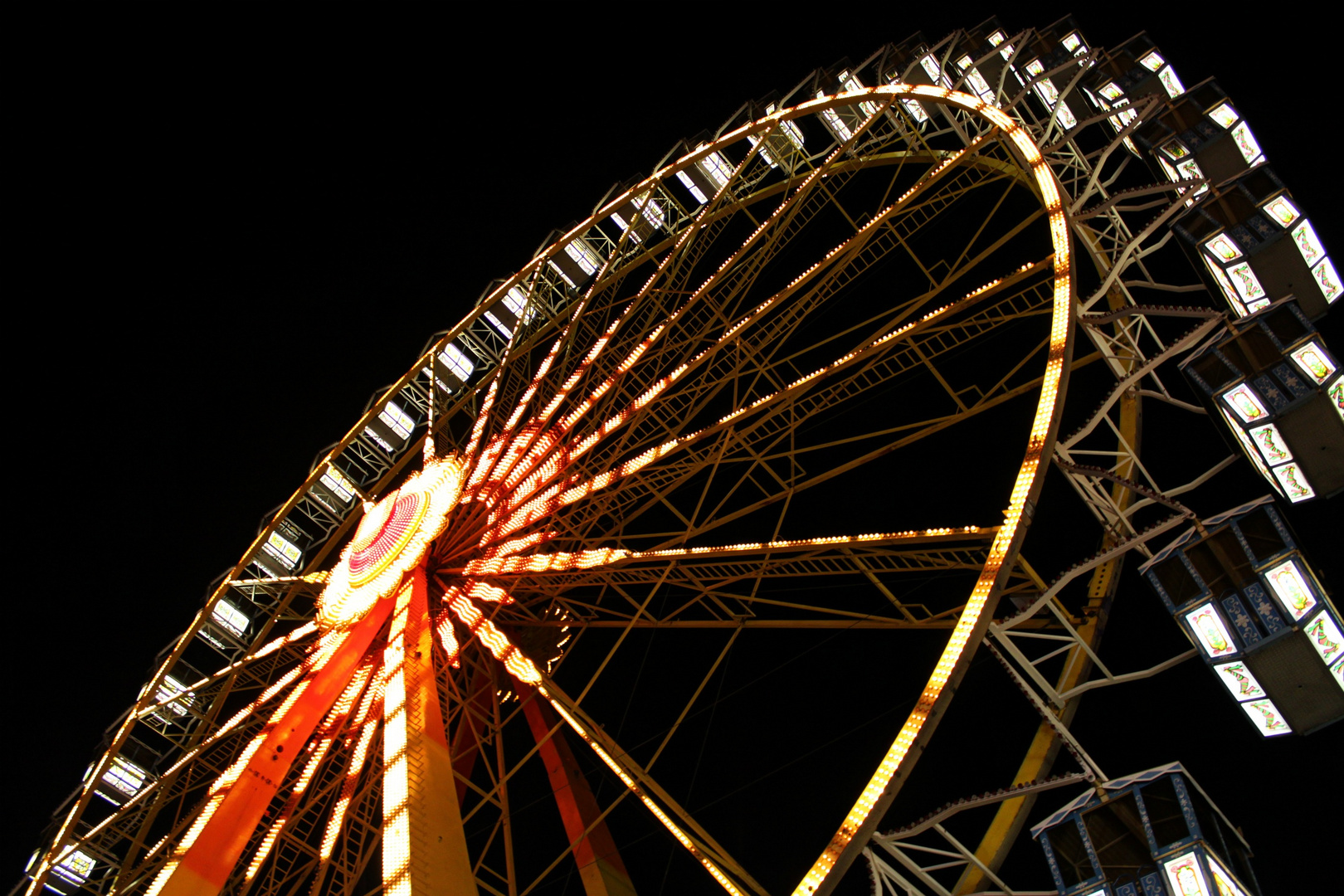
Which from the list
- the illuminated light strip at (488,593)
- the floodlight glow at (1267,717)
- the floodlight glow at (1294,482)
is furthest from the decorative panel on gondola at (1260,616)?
the illuminated light strip at (488,593)

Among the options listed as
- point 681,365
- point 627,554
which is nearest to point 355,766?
point 627,554

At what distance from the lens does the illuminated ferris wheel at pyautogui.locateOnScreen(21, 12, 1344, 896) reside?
8.93 m

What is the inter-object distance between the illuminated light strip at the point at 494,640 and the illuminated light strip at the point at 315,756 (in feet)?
4.04

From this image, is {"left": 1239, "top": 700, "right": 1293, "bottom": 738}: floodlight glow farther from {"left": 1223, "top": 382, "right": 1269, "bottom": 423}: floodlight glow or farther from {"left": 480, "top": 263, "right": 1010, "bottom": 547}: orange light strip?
{"left": 480, "top": 263, "right": 1010, "bottom": 547}: orange light strip

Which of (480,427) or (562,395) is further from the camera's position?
(480,427)

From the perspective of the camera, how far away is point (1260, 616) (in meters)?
7.94

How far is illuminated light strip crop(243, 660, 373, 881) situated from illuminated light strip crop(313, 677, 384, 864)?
15cm

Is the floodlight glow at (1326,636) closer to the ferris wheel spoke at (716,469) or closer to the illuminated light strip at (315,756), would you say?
the ferris wheel spoke at (716,469)

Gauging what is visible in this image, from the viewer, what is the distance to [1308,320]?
32.1 ft

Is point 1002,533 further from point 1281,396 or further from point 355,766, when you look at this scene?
point 355,766

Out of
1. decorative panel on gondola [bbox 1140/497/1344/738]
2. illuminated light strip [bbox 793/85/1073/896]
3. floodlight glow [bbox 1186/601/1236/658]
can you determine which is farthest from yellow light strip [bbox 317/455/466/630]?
floodlight glow [bbox 1186/601/1236/658]

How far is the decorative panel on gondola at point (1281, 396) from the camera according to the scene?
8.71 m

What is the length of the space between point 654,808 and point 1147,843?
4.04 meters

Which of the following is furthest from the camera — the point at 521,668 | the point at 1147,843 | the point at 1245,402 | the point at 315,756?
the point at 315,756
